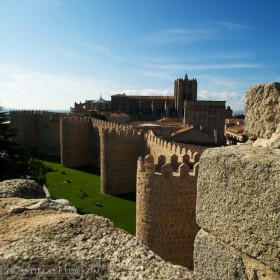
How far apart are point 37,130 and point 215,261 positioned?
30.5 metres

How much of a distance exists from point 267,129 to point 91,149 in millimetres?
23240

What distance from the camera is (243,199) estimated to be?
154cm

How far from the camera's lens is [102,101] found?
7788cm

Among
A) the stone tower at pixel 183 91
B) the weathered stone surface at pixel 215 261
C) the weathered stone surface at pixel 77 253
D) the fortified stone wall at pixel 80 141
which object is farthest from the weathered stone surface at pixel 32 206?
the stone tower at pixel 183 91

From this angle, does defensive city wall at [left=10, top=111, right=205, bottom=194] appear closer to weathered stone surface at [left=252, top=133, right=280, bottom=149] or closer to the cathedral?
weathered stone surface at [left=252, top=133, right=280, bottom=149]

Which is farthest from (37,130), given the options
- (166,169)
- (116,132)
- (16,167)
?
(166,169)

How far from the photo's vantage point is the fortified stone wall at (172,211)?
8.32 m

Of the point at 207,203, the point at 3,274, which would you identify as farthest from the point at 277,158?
the point at 3,274

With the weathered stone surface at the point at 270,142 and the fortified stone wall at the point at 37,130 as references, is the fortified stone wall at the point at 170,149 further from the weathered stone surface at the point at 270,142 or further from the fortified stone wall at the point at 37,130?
the fortified stone wall at the point at 37,130

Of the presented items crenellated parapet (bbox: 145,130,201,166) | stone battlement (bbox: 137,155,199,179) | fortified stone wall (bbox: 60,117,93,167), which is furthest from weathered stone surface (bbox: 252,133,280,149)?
fortified stone wall (bbox: 60,117,93,167)

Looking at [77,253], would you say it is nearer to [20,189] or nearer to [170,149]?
[20,189]

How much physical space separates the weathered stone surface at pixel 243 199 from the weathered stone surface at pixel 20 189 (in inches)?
145

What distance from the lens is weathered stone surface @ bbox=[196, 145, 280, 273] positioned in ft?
4.65

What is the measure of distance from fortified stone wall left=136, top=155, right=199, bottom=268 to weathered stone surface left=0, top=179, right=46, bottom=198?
3622 mm
